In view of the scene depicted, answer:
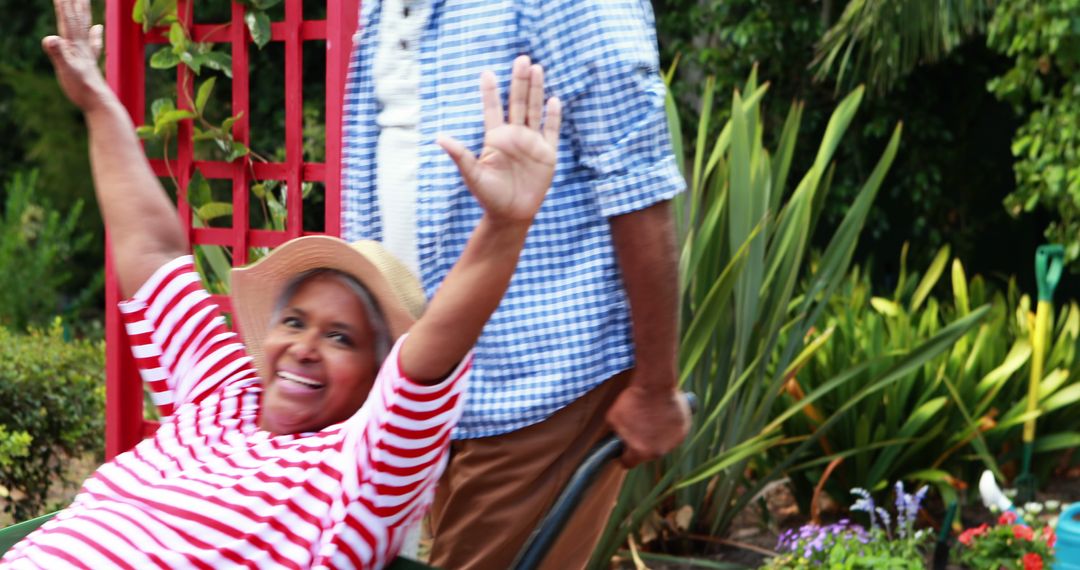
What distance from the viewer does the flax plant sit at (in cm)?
382

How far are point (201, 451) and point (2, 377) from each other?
270 cm

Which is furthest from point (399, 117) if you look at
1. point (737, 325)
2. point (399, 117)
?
point (737, 325)

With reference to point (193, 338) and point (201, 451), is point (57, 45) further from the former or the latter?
point (201, 451)

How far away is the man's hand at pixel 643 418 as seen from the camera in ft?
6.10

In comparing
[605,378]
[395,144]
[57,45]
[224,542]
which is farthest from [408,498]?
[57,45]

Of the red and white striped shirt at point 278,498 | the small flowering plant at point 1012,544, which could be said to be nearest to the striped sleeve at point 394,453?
the red and white striped shirt at point 278,498

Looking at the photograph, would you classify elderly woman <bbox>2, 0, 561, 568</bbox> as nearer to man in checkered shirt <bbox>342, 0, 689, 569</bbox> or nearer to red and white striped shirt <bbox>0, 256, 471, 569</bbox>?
red and white striped shirt <bbox>0, 256, 471, 569</bbox>

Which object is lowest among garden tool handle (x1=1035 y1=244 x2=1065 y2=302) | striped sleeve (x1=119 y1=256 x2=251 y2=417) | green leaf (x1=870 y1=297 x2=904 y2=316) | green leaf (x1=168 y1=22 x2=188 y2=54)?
green leaf (x1=870 y1=297 x2=904 y2=316)

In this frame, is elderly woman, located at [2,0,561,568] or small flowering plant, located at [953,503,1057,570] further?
small flowering plant, located at [953,503,1057,570]

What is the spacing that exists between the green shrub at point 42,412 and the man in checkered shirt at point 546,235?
246cm

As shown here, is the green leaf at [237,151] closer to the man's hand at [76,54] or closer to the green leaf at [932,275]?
the man's hand at [76,54]

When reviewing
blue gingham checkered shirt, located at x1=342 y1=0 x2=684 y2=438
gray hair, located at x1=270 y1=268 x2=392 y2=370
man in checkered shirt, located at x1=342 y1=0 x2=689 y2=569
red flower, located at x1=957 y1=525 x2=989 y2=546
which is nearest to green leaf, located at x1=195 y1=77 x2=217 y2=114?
man in checkered shirt, located at x1=342 y1=0 x2=689 y2=569

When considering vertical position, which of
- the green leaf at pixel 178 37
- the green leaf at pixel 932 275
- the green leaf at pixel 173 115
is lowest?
the green leaf at pixel 932 275

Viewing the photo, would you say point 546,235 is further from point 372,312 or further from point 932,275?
point 932,275
